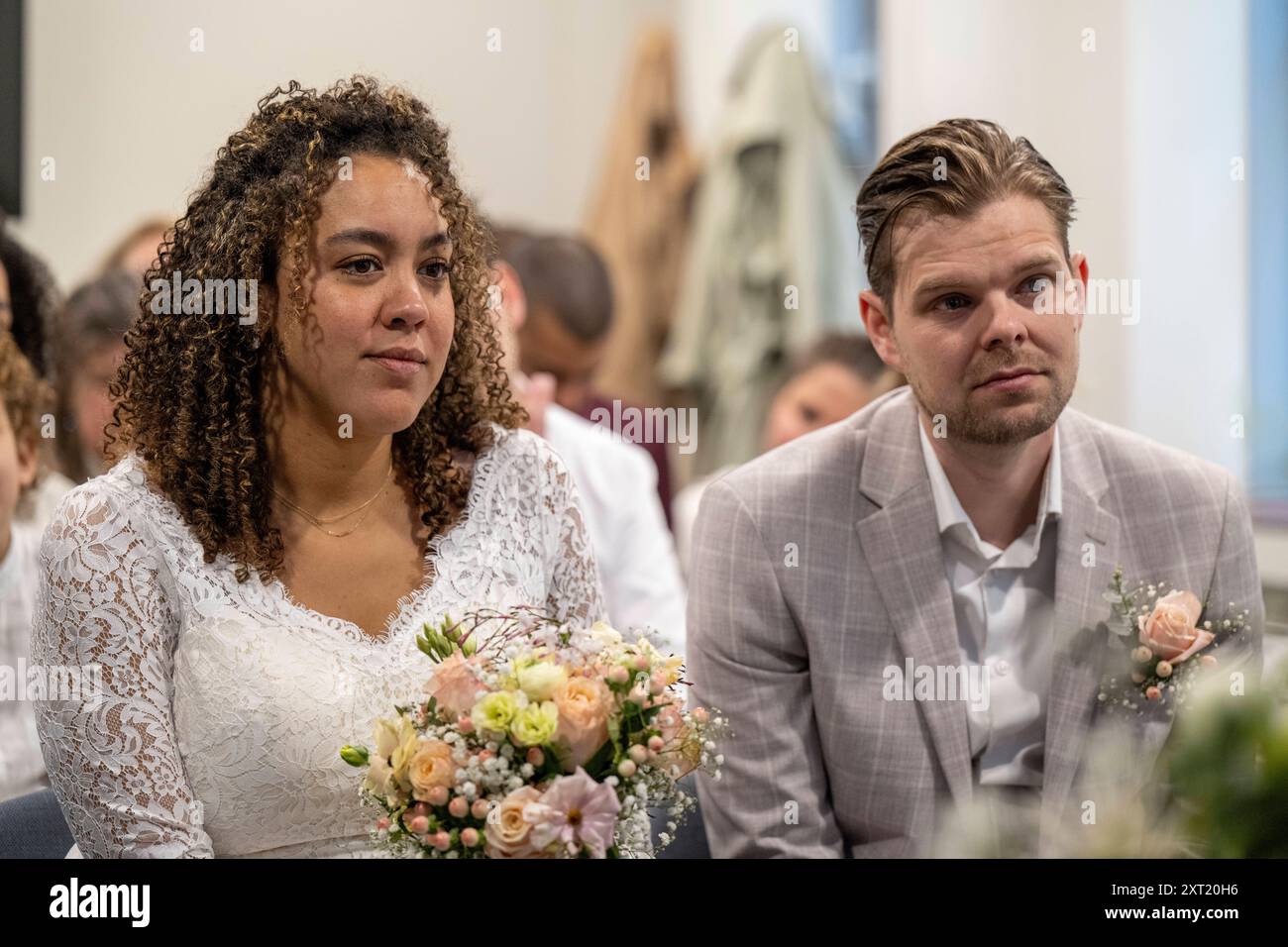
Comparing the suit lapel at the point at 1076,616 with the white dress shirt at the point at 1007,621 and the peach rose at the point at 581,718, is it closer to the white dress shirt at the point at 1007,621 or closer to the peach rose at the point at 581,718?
the white dress shirt at the point at 1007,621

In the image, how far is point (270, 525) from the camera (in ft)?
6.61

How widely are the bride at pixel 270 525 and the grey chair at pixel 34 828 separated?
0.18m

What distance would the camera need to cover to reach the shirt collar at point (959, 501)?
223 cm

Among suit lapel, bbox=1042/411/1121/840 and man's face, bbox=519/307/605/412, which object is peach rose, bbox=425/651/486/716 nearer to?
suit lapel, bbox=1042/411/1121/840

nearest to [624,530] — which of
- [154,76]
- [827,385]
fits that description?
[827,385]

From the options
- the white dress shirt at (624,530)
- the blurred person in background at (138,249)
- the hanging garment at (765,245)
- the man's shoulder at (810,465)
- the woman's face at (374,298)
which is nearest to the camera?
the woman's face at (374,298)

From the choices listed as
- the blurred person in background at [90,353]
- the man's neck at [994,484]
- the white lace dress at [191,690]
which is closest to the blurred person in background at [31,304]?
the blurred person in background at [90,353]

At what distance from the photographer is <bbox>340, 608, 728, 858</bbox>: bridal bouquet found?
5.03ft

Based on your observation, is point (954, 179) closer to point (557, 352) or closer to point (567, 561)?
point (567, 561)

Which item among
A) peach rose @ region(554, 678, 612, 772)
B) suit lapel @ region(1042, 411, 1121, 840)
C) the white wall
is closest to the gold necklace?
peach rose @ region(554, 678, 612, 772)

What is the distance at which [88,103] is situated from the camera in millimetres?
5363
